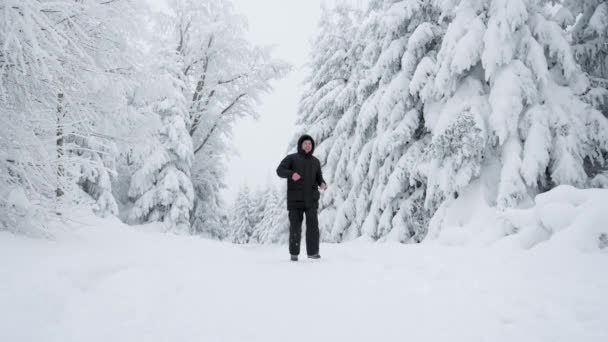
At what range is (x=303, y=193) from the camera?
21.3ft

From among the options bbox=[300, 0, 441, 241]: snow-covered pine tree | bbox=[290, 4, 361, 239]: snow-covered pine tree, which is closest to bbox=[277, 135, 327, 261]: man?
bbox=[300, 0, 441, 241]: snow-covered pine tree

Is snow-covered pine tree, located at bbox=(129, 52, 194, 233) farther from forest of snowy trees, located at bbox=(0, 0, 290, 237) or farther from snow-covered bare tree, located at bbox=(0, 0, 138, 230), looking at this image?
snow-covered bare tree, located at bbox=(0, 0, 138, 230)

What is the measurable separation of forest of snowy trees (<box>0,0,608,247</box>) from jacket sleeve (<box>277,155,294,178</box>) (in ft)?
8.36

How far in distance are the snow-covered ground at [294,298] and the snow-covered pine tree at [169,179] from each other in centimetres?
1166

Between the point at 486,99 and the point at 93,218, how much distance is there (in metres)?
8.72

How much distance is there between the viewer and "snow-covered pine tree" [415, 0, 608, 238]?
28.5 ft

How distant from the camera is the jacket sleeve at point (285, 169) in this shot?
644 cm

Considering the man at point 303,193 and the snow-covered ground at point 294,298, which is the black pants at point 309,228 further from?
the snow-covered ground at point 294,298

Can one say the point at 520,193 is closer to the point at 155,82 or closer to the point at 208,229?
the point at 155,82

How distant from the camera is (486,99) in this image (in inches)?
379

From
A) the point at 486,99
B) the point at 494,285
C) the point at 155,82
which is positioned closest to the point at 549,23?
the point at 486,99

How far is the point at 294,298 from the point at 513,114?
7257 millimetres

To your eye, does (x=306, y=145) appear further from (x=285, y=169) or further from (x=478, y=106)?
(x=478, y=106)

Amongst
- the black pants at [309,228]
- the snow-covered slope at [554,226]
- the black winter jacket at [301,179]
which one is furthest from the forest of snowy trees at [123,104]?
the snow-covered slope at [554,226]
